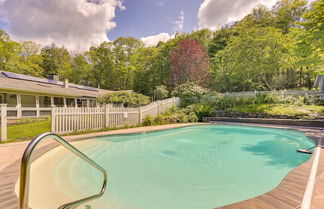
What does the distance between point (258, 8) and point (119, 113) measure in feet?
79.3

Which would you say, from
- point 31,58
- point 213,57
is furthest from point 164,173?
point 31,58

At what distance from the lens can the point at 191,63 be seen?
17.0 meters

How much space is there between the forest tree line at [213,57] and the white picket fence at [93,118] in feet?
30.7

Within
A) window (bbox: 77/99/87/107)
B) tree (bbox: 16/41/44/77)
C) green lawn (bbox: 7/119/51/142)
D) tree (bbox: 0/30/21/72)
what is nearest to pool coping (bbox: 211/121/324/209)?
green lawn (bbox: 7/119/51/142)

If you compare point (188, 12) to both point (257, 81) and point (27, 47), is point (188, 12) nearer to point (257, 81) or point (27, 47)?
point (257, 81)

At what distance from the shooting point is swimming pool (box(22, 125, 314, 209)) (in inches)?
96.9

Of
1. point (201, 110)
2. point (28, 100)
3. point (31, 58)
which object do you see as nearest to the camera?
point (201, 110)

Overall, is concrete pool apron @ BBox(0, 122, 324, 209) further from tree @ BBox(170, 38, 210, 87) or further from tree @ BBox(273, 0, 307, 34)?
tree @ BBox(273, 0, 307, 34)

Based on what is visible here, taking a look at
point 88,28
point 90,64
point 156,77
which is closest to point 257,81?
point 156,77

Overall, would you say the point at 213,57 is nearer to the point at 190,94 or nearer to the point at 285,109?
the point at 190,94

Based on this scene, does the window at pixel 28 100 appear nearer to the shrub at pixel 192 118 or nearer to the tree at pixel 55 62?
the shrub at pixel 192 118

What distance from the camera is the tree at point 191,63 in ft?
54.2

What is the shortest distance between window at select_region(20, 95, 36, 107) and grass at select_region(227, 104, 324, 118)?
17.4m

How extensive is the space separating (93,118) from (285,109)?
12.4m
